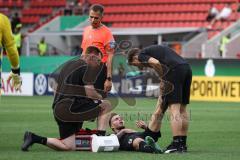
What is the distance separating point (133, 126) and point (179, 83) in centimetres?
537

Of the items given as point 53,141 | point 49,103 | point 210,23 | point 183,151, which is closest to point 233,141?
point 183,151

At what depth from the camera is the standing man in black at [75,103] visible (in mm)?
11672

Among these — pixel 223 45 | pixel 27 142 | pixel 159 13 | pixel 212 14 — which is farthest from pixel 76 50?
pixel 27 142

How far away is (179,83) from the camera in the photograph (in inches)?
456

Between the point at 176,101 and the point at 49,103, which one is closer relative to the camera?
the point at 176,101

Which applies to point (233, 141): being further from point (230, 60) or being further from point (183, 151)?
point (230, 60)

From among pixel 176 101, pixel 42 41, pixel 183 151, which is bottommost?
pixel 183 151

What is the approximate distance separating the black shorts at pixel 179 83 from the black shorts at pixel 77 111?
1161 mm

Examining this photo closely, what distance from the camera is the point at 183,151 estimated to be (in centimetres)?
1162

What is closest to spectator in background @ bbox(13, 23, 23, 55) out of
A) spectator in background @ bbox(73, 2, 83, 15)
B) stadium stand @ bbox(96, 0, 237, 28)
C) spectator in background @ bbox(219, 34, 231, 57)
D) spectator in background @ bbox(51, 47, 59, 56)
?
spectator in background @ bbox(51, 47, 59, 56)

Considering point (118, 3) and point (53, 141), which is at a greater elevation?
point (118, 3)

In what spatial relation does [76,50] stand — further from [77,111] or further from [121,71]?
[77,111]

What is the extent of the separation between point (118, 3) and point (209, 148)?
30224 millimetres

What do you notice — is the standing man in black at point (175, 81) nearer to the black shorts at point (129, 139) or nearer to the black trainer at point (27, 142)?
the black shorts at point (129, 139)
